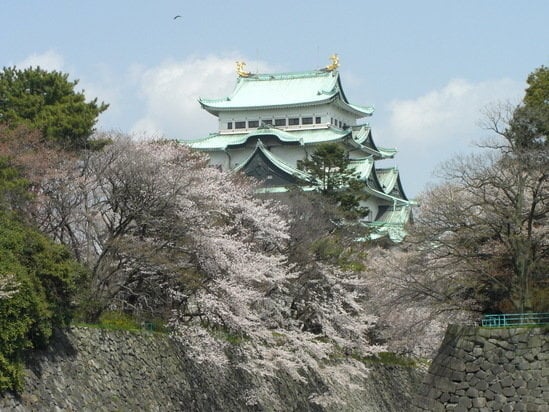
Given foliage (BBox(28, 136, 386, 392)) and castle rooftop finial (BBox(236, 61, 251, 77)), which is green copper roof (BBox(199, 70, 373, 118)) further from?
foliage (BBox(28, 136, 386, 392))

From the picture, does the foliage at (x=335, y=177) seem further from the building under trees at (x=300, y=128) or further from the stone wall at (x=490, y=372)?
the stone wall at (x=490, y=372)

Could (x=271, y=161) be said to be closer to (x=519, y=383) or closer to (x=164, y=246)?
(x=164, y=246)

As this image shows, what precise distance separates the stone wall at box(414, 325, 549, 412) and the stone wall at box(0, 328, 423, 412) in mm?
6561

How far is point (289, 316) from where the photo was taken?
3750 centimetres

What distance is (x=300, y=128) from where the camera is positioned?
6900cm

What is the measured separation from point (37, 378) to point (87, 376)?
2.14 meters

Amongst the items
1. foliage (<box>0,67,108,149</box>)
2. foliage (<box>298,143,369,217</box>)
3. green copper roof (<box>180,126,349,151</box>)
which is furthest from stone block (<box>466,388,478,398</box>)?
green copper roof (<box>180,126,349,151</box>)

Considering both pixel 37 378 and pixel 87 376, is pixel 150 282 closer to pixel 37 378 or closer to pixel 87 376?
pixel 87 376

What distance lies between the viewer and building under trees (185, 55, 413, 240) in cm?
6575

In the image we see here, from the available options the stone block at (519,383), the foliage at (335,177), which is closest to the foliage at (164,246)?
the stone block at (519,383)


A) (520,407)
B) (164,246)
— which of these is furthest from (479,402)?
(164,246)

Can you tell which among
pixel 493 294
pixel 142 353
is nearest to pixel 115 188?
pixel 142 353

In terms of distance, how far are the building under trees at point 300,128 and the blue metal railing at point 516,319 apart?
36.9 m

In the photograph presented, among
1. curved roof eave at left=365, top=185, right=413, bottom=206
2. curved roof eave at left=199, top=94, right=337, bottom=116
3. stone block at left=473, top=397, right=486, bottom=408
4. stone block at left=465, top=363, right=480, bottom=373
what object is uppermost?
curved roof eave at left=199, top=94, right=337, bottom=116
